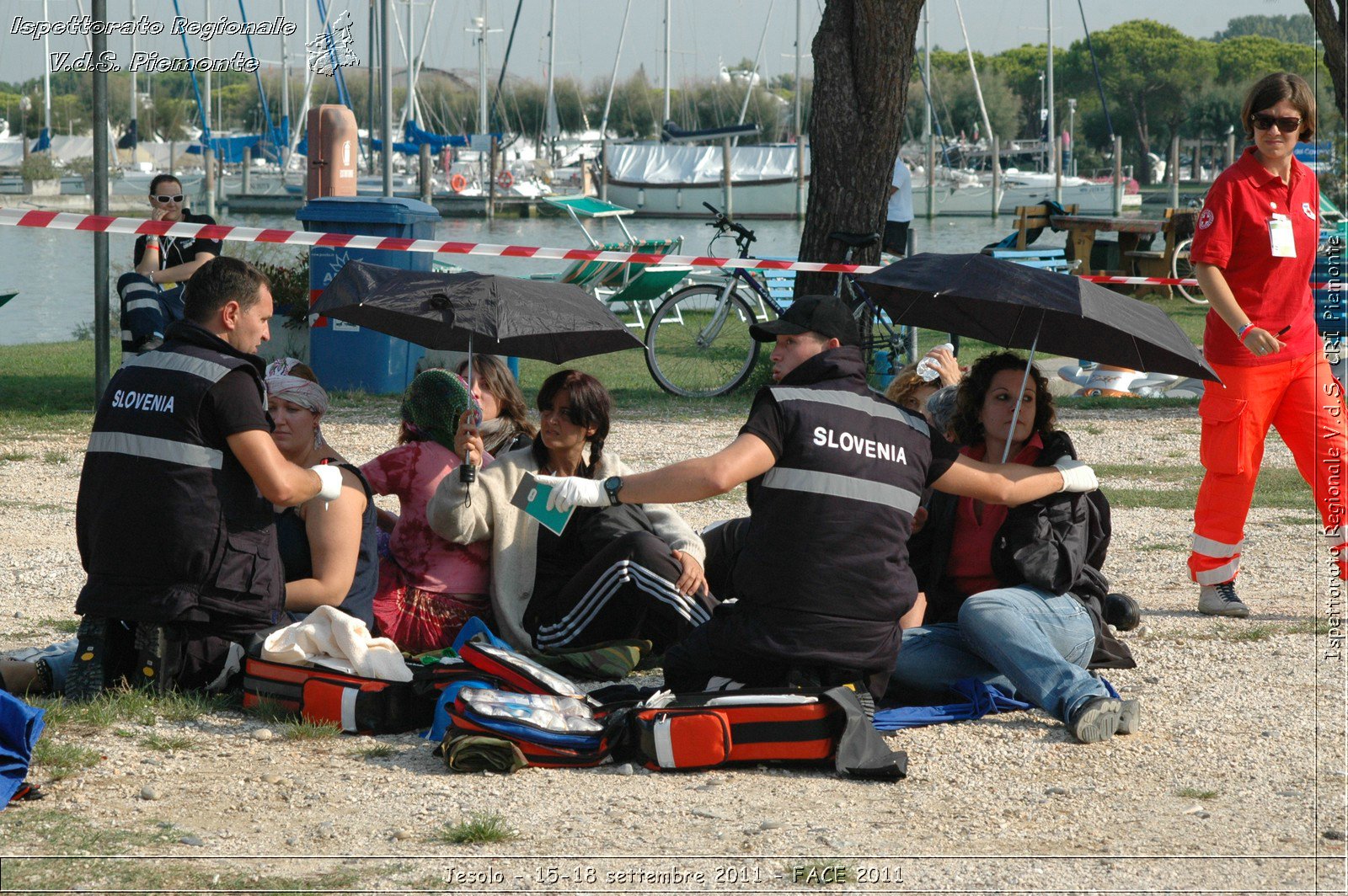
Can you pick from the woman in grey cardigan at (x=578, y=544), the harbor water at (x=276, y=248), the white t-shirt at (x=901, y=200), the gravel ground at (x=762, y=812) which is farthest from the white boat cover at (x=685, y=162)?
the gravel ground at (x=762, y=812)

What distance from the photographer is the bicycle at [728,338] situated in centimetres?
1116

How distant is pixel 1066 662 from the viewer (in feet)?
14.4

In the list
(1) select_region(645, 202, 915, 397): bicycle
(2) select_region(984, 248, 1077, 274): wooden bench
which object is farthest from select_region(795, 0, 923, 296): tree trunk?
(2) select_region(984, 248, 1077, 274): wooden bench

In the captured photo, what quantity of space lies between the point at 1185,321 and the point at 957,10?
31.1 m

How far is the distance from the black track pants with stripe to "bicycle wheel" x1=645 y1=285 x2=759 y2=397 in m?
6.55

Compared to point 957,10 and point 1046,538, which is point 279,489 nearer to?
point 1046,538

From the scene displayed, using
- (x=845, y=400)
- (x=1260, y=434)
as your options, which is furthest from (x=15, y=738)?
(x=1260, y=434)

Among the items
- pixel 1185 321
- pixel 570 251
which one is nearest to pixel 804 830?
pixel 570 251

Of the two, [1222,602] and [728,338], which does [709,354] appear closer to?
[728,338]

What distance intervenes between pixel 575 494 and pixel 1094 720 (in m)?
1.72

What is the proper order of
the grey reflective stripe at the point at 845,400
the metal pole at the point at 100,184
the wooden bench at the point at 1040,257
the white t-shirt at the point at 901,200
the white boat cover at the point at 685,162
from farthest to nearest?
1. the white boat cover at the point at 685,162
2. the wooden bench at the point at 1040,257
3. the white t-shirt at the point at 901,200
4. the metal pole at the point at 100,184
5. the grey reflective stripe at the point at 845,400

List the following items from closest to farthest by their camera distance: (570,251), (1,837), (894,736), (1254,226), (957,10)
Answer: (1,837) < (894,736) < (1254,226) < (570,251) < (957,10)

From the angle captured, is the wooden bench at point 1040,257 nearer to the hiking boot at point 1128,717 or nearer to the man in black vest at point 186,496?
the hiking boot at point 1128,717

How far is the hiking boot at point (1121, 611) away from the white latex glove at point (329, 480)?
2781mm
